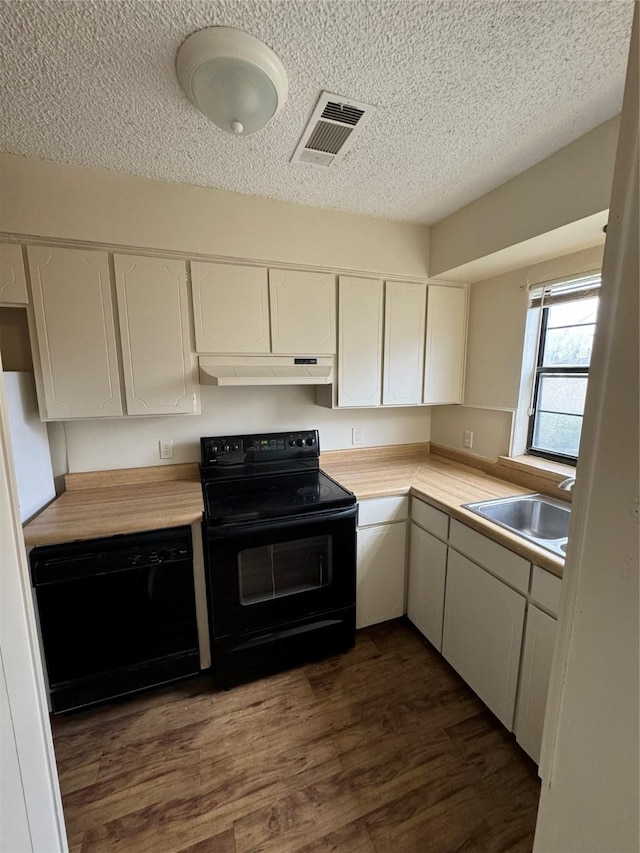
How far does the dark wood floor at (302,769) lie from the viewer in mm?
1241

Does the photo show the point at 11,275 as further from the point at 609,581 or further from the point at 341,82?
the point at 609,581

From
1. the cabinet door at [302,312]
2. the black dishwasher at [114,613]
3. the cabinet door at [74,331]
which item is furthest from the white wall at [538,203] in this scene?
the black dishwasher at [114,613]

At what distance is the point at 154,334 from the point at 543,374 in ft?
7.18

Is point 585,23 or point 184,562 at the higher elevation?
point 585,23

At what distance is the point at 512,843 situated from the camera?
1221 mm

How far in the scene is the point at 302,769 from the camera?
1.44 metres

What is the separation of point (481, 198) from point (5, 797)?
271 cm

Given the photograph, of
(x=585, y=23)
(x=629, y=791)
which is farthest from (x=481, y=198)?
(x=629, y=791)

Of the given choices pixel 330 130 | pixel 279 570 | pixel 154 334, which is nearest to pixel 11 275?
pixel 154 334

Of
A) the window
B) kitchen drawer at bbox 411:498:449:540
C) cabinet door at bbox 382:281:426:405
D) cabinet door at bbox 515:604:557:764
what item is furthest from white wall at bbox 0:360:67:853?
the window

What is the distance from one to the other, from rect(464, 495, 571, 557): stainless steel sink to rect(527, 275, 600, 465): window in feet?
1.01

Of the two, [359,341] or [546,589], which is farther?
[359,341]

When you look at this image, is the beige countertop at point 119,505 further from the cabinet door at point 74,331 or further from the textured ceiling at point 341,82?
the textured ceiling at point 341,82

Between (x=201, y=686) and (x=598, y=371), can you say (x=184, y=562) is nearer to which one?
(x=201, y=686)
